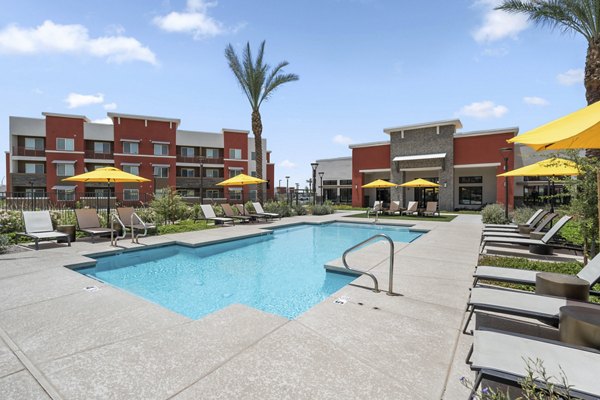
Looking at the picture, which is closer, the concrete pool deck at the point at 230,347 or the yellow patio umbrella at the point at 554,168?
the concrete pool deck at the point at 230,347

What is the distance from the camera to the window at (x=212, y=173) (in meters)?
40.7

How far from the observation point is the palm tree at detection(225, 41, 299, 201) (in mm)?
20328

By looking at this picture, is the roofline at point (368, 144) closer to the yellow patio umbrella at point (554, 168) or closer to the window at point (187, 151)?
the yellow patio umbrella at point (554, 168)

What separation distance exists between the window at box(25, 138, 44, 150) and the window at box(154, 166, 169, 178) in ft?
40.5

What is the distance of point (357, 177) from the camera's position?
32.2 m

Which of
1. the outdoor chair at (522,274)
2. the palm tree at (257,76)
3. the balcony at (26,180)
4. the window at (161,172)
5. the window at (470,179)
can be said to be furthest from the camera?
the window at (161,172)

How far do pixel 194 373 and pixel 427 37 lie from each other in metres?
13.4

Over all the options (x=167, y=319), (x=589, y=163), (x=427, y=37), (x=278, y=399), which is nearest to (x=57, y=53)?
(x=167, y=319)

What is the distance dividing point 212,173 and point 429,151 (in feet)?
92.2

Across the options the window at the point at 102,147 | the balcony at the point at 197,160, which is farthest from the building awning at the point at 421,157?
the window at the point at 102,147

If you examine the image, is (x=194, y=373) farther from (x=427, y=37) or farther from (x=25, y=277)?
(x=427, y=37)

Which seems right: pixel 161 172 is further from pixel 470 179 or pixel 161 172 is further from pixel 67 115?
pixel 470 179

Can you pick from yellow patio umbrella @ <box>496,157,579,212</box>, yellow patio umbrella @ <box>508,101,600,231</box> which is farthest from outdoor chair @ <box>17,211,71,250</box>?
yellow patio umbrella @ <box>496,157,579,212</box>

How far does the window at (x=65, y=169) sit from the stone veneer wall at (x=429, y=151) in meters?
35.9
